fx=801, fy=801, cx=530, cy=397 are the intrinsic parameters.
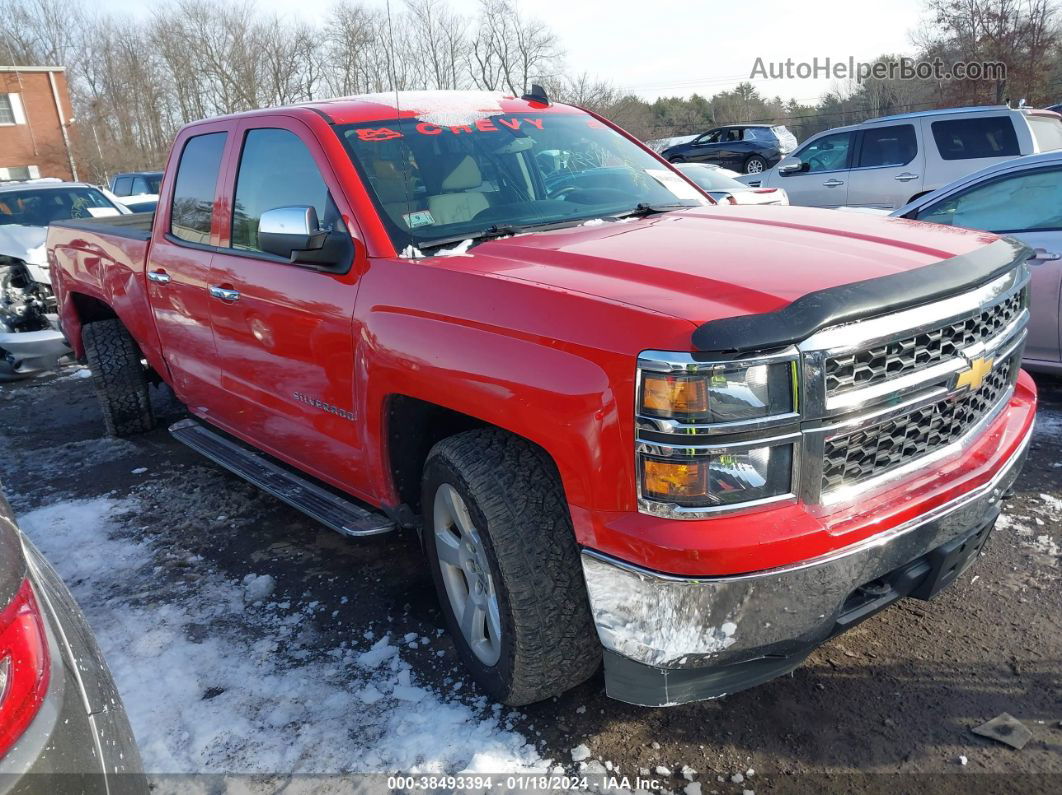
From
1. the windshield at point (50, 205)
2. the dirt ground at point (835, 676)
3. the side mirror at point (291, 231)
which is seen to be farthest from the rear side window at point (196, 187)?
the windshield at point (50, 205)

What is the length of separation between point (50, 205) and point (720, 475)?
10.7 metres

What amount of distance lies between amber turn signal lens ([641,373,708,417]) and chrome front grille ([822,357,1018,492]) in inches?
14.2

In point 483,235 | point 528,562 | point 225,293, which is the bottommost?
point 528,562

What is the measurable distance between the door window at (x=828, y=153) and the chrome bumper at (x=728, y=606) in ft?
32.1

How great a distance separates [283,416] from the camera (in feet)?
11.5

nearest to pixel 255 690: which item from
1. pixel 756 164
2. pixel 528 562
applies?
pixel 528 562

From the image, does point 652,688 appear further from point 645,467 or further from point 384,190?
point 384,190

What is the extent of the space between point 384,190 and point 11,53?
5540 centimetres

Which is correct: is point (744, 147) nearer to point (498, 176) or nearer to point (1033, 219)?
point (1033, 219)

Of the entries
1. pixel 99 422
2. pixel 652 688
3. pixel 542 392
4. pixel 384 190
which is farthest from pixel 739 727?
pixel 99 422

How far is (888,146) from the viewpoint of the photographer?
1014 centimetres

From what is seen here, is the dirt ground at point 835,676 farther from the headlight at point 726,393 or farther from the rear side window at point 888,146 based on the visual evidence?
the rear side window at point 888,146

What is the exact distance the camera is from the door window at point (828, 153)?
10.6 metres

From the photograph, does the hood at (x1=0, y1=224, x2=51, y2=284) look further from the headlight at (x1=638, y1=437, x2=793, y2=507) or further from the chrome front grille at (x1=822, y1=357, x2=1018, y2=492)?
the chrome front grille at (x1=822, y1=357, x2=1018, y2=492)
